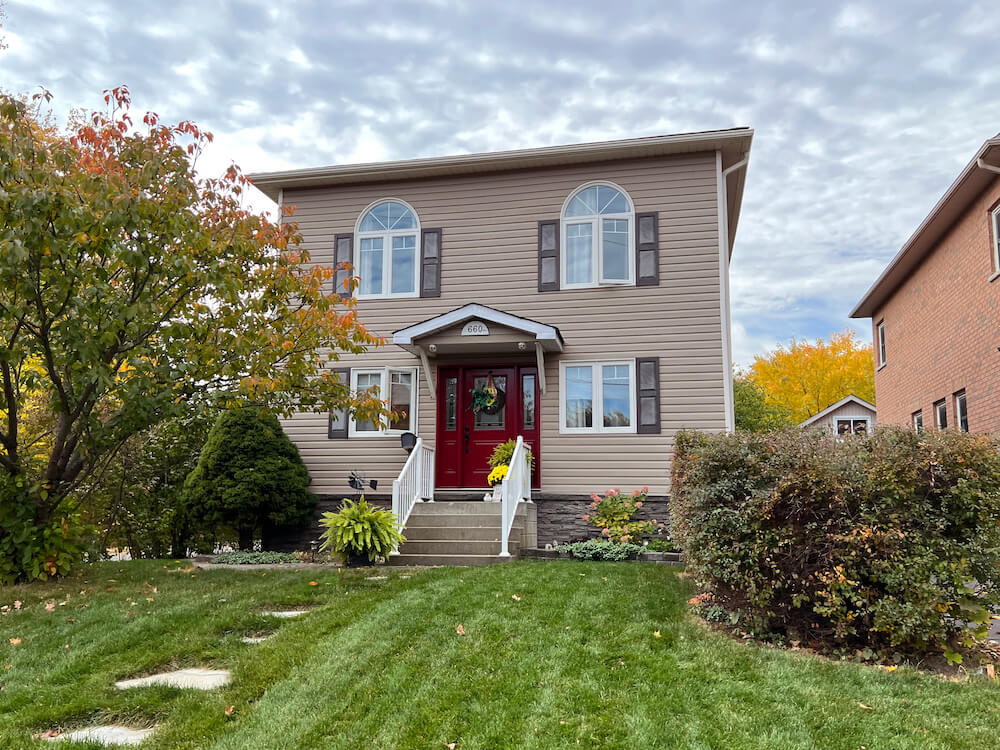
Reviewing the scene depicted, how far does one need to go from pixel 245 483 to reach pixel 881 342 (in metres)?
16.8

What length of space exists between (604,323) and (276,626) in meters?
7.20

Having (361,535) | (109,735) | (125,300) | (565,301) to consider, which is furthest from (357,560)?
(565,301)

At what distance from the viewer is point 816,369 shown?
3534cm

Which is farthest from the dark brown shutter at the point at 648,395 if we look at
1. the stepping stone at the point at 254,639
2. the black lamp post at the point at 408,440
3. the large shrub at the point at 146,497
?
the stepping stone at the point at 254,639

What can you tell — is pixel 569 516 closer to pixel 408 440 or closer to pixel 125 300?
pixel 408 440

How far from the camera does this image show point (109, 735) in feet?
12.3

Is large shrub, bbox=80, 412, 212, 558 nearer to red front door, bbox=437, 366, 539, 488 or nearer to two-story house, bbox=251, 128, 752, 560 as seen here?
two-story house, bbox=251, 128, 752, 560

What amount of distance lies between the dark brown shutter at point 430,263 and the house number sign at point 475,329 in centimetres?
128

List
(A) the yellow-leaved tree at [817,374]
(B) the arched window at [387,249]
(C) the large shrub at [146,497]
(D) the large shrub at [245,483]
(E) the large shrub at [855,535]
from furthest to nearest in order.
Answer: (A) the yellow-leaved tree at [817,374] → (B) the arched window at [387,249] → (C) the large shrub at [146,497] → (D) the large shrub at [245,483] → (E) the large shrub at [855,535]

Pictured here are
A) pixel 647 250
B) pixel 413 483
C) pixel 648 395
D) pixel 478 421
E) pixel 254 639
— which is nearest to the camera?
pixel 254 639

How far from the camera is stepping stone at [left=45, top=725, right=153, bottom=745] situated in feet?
12.1

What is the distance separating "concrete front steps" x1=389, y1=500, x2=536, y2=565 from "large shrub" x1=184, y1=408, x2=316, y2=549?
2.14m

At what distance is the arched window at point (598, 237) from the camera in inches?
453

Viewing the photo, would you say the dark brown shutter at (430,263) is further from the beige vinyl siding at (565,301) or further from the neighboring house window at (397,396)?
the neighboring house window at (397,396)
